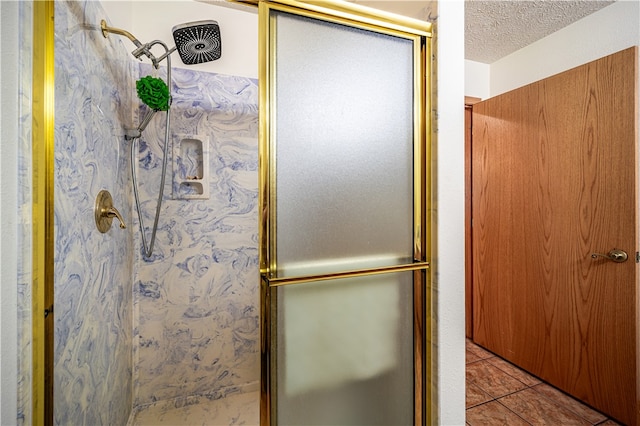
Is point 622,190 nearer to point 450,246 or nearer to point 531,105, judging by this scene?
point 531,105

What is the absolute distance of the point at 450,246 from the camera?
1.02 m

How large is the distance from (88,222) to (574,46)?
9.53 ft

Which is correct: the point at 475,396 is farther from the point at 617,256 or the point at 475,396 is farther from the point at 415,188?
the point at 415,188

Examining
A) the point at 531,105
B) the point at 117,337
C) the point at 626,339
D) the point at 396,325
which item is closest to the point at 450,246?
the point at 396,325

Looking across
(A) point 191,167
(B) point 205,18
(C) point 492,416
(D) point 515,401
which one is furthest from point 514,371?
(B) point 205,18

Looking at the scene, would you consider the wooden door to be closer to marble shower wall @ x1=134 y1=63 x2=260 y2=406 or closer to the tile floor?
the tile floor

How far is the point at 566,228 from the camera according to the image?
6.01ft

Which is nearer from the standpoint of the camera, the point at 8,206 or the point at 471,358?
the point at 8,206

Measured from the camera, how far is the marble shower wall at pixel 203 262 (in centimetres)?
173

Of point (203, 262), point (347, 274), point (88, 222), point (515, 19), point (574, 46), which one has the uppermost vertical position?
point (515, 19)

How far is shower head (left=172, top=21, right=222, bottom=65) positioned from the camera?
1254 mm

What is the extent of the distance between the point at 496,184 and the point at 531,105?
1.86 feet

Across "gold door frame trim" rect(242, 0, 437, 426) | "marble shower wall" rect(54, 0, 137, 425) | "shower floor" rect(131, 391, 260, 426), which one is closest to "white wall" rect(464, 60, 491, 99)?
"gold door frame trim" rect(242, 0, 437, 426)

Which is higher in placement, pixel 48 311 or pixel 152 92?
pixel 152 92
